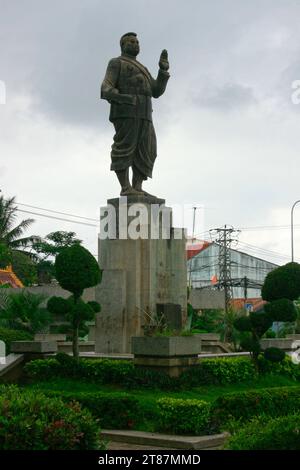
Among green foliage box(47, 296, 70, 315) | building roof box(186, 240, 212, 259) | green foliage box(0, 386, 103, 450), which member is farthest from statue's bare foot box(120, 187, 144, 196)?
building roof box(186, 240, 212, 259)

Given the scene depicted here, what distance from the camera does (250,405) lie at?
11453 millimetres

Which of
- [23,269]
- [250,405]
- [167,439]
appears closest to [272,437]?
[167,439]

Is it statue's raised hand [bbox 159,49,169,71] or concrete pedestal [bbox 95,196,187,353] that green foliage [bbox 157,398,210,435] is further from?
statue's raised hand [bbox 159,49,169,71]

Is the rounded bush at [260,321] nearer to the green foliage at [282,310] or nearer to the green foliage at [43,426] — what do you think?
the green foliage at [282,310]

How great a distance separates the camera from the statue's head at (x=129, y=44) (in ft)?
58.4

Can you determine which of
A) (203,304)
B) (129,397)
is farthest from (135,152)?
(203,304)

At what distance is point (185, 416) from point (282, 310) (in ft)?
14.4

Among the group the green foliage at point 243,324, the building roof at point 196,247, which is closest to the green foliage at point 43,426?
the green foliage at point 243,324

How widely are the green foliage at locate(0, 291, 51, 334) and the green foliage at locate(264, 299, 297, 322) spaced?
961cm

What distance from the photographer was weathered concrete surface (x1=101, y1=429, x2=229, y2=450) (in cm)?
1014

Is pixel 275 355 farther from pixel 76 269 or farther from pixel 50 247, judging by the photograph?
pixel 50 247

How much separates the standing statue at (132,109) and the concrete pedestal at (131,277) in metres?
0.78
